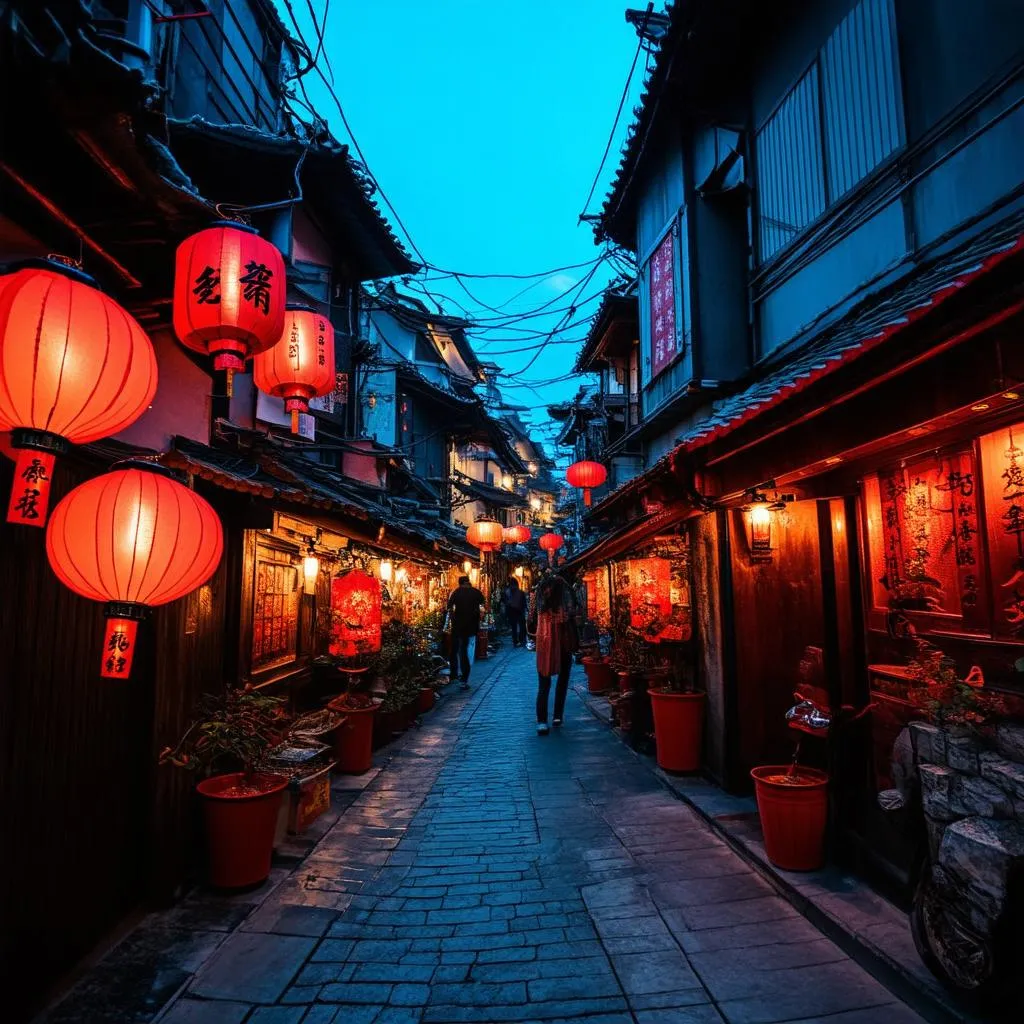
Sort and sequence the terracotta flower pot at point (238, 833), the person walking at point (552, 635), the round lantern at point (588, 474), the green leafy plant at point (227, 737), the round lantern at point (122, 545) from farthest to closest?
the round lantern at point (588, 474), the person walking at point (552, 635), the green leafy plant at point (227, 737), the terracotta flower pot at point (238, 833), the round lantern at point (122, 545)

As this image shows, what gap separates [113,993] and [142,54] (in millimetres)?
5807

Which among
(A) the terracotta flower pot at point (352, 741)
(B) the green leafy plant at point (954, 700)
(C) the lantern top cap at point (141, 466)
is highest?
(C) the lantern top cap at point (141, 466)

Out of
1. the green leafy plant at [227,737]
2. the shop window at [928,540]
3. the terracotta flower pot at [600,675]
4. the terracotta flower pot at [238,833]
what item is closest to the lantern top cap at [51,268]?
the green leafy plant at [227,737]

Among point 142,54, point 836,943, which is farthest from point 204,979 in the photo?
point 142,54

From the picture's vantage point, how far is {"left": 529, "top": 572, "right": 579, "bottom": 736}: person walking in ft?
40.1

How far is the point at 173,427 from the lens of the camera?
21.0ft

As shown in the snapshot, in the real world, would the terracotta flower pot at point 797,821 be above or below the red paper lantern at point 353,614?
below

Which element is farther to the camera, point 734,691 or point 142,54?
point 734,691

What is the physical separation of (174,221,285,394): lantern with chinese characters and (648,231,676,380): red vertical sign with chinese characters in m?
8.12

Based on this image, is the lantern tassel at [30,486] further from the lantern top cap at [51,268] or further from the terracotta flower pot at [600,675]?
the terracotta flower pot at [600,675]

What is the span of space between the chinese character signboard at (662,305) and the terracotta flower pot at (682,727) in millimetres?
6162

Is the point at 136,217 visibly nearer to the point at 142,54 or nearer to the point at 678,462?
the point at 142,54

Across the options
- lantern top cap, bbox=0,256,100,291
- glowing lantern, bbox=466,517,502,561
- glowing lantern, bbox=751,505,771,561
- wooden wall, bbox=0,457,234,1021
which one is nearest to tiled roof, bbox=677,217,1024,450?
glowing lantern, bbox=751,505,771,561

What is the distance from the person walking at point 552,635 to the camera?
12.2 m
